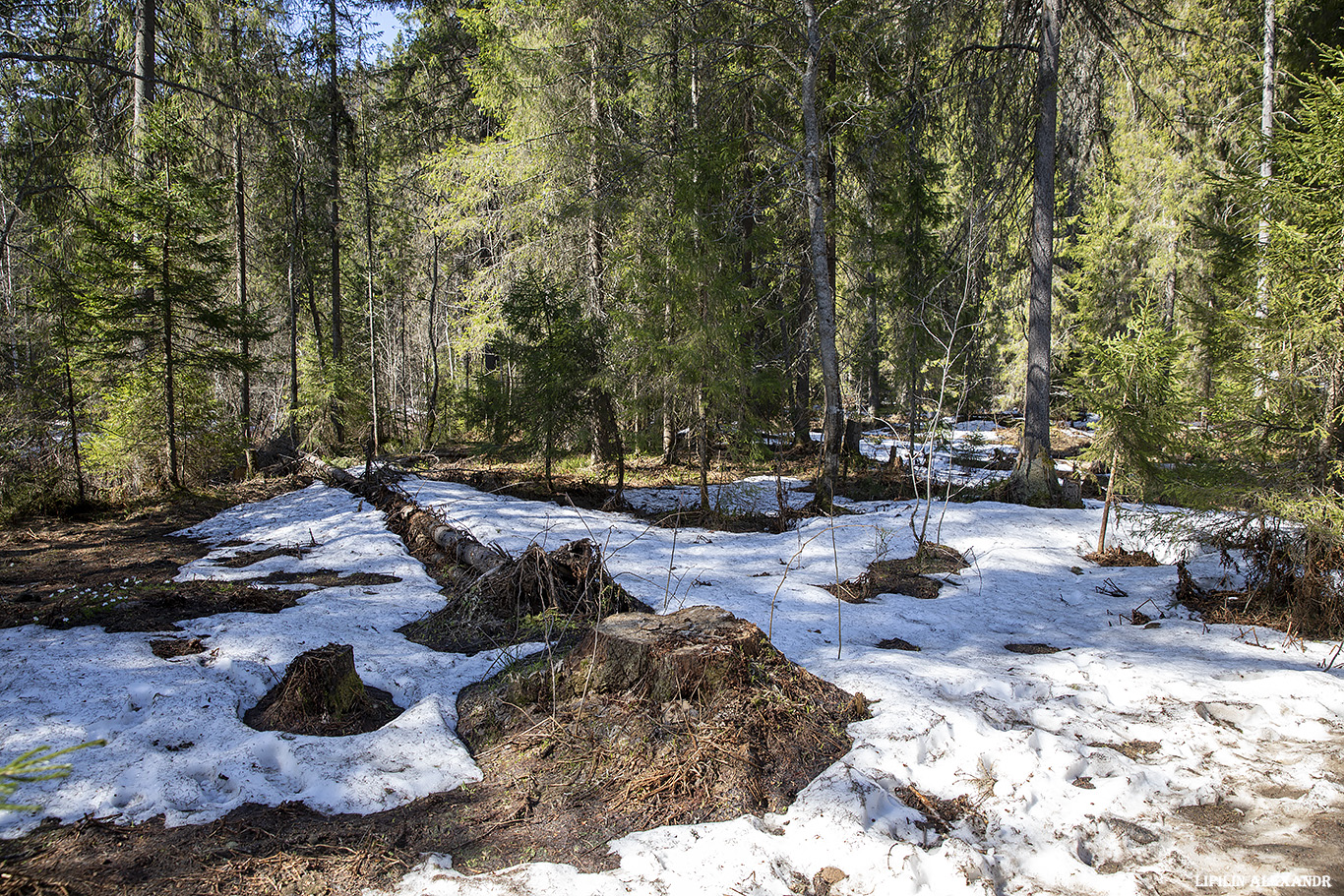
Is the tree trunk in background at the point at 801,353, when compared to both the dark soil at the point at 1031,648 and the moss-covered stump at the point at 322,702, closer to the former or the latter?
the dark soil at the point at 1031,648

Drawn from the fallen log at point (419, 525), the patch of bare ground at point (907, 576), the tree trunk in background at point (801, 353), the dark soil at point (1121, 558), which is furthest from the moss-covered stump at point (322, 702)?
the tree trunk in background at point (801, 353)

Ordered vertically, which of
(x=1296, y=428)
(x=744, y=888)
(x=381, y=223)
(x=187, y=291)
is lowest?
(x=744, y=888)

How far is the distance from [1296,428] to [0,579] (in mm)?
12025

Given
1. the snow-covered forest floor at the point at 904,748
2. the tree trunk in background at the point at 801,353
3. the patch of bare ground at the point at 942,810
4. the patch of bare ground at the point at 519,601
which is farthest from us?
the tree trunk in background at the point at 801,353

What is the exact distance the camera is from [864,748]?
3219 mm

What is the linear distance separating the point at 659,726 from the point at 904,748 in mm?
1231

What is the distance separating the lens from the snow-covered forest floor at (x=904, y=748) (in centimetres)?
249

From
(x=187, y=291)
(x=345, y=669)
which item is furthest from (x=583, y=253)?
(x=345, y=669)

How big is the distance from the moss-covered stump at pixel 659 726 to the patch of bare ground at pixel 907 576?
2731 mm

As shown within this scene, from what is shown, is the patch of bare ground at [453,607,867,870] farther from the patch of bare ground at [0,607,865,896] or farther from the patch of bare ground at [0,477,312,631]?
the patch of bare ground at [0,477,312,631]

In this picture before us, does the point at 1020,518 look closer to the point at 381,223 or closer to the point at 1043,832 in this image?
the point at 1043,832

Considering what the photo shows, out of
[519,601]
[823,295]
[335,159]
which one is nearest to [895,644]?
[519,601]

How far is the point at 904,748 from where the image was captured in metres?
3.20

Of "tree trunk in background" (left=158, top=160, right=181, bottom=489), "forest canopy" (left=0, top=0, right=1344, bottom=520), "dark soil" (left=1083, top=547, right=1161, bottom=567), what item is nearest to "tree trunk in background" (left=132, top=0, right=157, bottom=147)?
"forest canopy" (left=0, top=0, right=1344, bottom=520)
